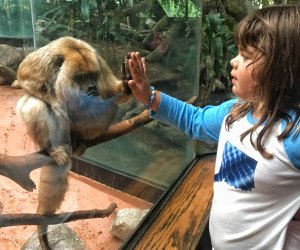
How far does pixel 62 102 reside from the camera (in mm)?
1381

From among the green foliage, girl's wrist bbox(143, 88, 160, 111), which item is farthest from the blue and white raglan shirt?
the green foliage

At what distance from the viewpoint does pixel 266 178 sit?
96 cm

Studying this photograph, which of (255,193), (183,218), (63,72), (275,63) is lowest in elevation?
(183,218)

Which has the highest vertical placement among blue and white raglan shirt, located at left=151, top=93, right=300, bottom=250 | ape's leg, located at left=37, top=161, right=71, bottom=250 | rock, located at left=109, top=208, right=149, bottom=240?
blue and white raglan shirt, located at left=151, top=93, right=300, bottom=250

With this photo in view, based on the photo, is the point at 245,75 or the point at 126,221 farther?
the point at 126,221

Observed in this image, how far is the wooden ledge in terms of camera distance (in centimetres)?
160

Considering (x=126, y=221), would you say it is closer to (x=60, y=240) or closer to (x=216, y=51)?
(x=60, y=240)

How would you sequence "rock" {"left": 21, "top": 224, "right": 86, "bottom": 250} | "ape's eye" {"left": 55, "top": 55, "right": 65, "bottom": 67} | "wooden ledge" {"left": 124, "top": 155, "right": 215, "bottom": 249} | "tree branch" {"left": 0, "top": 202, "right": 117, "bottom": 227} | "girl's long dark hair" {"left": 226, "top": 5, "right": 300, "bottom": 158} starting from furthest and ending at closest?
"wooden ledge" {"left": 124, "top": 155, "right": 215, "bottom": 249}
"ape's eye" {"left": 55, "top": 55, "right": 65, "bottom": 67}
"rock" {"left": 21, "top": 224, "right": 86, "bottom": 250}
"tree branch" {"left": 0, "top": 202, "right": 117, "bottom": 227}
"girl's long dark hair" {"left": 226, "top": 5, "right": 300, "bottom": 158}

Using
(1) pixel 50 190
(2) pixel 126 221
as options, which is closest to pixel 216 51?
(2) pixel 126 221

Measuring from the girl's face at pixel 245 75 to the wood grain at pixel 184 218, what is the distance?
32.3 inches

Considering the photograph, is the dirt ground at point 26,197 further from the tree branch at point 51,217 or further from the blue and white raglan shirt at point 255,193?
the blue and white raglan shirt at point 255,193

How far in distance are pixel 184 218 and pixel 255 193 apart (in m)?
0.82

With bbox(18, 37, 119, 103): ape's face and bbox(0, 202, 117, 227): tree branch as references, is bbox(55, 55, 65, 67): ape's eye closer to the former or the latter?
bbox(18, 37, 119, 103): ape's face

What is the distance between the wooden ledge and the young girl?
50 cm
